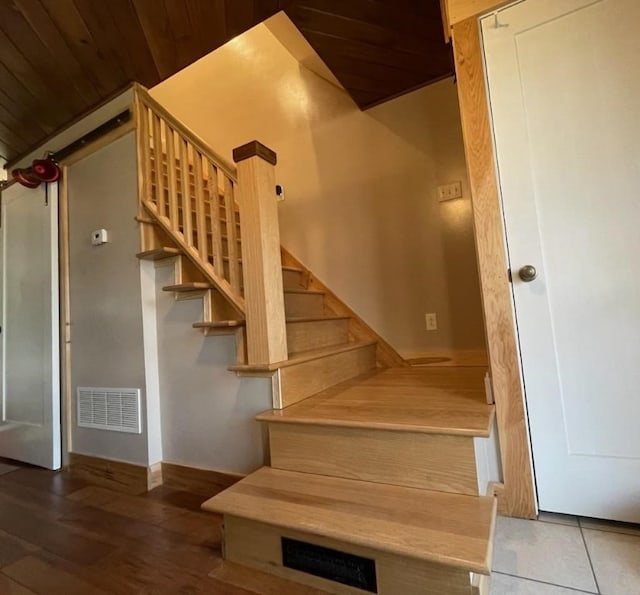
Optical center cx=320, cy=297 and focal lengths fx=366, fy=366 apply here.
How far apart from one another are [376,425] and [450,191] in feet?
5.64

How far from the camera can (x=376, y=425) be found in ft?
4.14

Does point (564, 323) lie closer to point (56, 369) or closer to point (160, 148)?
point (160, 148)

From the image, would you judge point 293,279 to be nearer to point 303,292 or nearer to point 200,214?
point 303,292

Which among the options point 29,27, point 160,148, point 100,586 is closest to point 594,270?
point 100,586

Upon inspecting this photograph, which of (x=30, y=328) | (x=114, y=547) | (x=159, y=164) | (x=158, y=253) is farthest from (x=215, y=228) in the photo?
(x=30, y=328)

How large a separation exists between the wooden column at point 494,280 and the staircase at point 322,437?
13 cm

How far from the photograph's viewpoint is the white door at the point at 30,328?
94.3 inches

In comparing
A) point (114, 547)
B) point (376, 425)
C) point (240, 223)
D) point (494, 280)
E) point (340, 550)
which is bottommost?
point (114, 547)

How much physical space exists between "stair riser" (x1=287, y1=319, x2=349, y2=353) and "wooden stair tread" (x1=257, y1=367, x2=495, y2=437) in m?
0.32

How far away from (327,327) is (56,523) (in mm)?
1636

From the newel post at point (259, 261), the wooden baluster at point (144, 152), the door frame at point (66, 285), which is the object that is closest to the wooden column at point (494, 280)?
the newel post at point (259, 261)

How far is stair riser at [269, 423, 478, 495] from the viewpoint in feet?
3.82

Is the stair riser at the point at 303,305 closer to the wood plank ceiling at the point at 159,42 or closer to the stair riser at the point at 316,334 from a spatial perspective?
the stair riser at the point at 316,334

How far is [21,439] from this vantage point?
8.29ft
